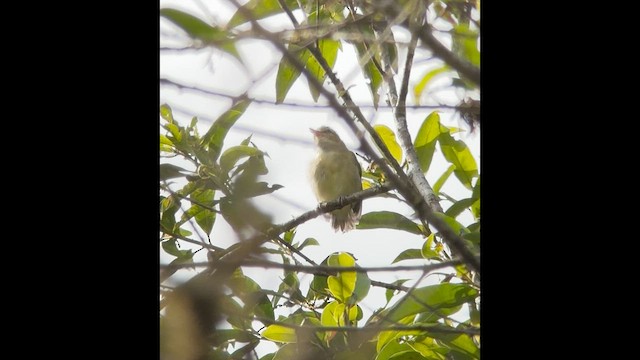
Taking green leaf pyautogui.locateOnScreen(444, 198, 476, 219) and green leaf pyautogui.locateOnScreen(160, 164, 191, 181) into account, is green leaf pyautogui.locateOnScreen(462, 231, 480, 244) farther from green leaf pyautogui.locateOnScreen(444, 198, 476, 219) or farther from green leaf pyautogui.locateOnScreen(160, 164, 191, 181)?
green leaf pyautogui.locateOnScreen(160, 164, 191, 181)

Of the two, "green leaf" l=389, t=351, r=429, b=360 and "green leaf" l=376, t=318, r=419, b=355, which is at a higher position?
"green leaf" l=376, t=318, r=419, b=355

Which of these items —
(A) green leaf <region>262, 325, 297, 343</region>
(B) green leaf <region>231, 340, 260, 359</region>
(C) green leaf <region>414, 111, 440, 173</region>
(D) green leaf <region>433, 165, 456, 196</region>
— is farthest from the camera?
(D) green leaf <region>433, 165, 456, 196</region>

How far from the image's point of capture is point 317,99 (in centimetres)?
59

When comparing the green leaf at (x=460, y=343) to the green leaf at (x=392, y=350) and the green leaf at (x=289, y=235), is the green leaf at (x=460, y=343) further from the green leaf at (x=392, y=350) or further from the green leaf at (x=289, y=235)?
the green leaf at (x=289, y=235)

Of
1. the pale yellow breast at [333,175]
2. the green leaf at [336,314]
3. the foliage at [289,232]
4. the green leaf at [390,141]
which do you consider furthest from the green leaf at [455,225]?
the pale yellow breast at [333,175]

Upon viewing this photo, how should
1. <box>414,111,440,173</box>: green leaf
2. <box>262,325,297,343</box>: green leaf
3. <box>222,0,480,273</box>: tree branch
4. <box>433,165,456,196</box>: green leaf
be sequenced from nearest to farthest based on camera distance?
<box>222,0,480,273</box>: tree branch, <box>262,325,297,343</box>: green leaf, <box>414,111,440,173</box>: green leaf, <box>433,165,456,196</box>: green leaf

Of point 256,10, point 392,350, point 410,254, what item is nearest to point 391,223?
point 410,254

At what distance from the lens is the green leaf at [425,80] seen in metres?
0.64

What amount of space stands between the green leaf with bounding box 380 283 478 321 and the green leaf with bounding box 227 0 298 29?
366mm

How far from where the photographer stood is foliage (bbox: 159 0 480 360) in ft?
2.00

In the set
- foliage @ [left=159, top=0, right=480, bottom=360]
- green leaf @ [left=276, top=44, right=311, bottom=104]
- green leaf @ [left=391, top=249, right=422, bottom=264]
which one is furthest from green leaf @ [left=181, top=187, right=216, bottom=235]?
green leaf @ [left=391, top=249, right=422, bottom=264]
